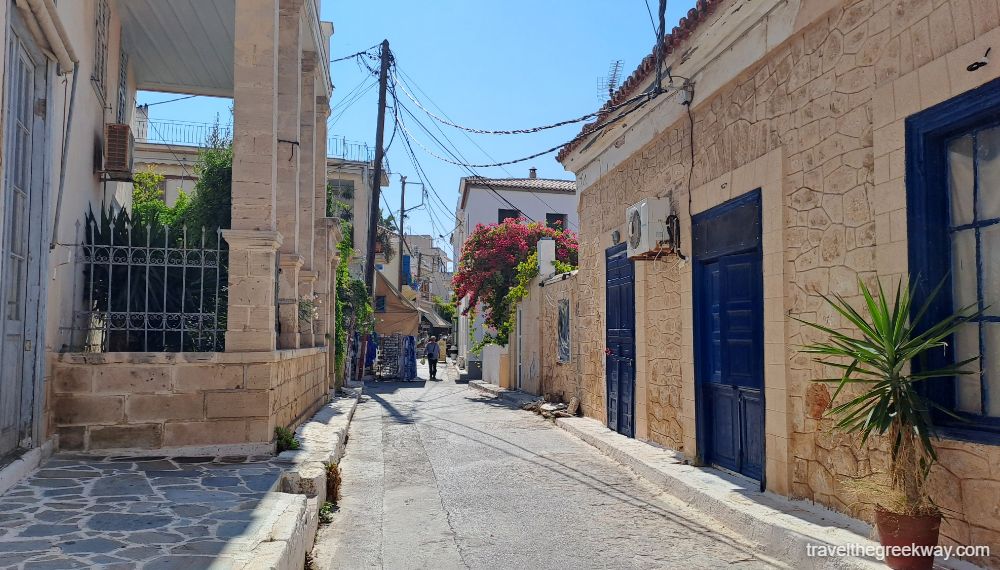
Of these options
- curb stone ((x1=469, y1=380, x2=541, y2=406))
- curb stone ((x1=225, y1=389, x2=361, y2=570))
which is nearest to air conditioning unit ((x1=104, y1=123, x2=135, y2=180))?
curb stone ((x1=225, y1=389, x2=361, y2=570))

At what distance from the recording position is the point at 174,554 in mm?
3771

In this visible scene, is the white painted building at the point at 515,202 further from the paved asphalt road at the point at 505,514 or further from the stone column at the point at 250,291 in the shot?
the stone column at the point at 250,291

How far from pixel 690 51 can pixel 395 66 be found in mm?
15600

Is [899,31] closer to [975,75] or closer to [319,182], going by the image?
[975,75]

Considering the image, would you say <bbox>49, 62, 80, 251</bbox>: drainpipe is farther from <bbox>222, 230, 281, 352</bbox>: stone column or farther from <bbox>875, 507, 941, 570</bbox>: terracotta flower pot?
<bbox>875, 507, 941, 570</bbox>: terracotta flower pot

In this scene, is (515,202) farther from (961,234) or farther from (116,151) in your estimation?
(961,234)

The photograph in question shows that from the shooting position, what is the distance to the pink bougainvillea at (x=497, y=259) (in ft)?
68.7

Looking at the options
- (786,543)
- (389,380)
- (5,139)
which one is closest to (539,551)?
(786,543)

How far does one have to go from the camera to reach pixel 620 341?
33.8 ft

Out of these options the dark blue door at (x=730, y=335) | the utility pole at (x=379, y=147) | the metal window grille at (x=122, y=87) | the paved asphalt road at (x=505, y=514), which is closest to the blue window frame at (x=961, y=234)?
the paved asphalt road at (x=505, y=514)

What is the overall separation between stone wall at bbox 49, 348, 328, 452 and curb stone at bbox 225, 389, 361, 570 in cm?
56

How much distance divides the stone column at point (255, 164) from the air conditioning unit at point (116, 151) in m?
1.74

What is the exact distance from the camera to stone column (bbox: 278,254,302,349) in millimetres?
9602

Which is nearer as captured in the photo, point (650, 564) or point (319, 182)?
point (650, 564)
